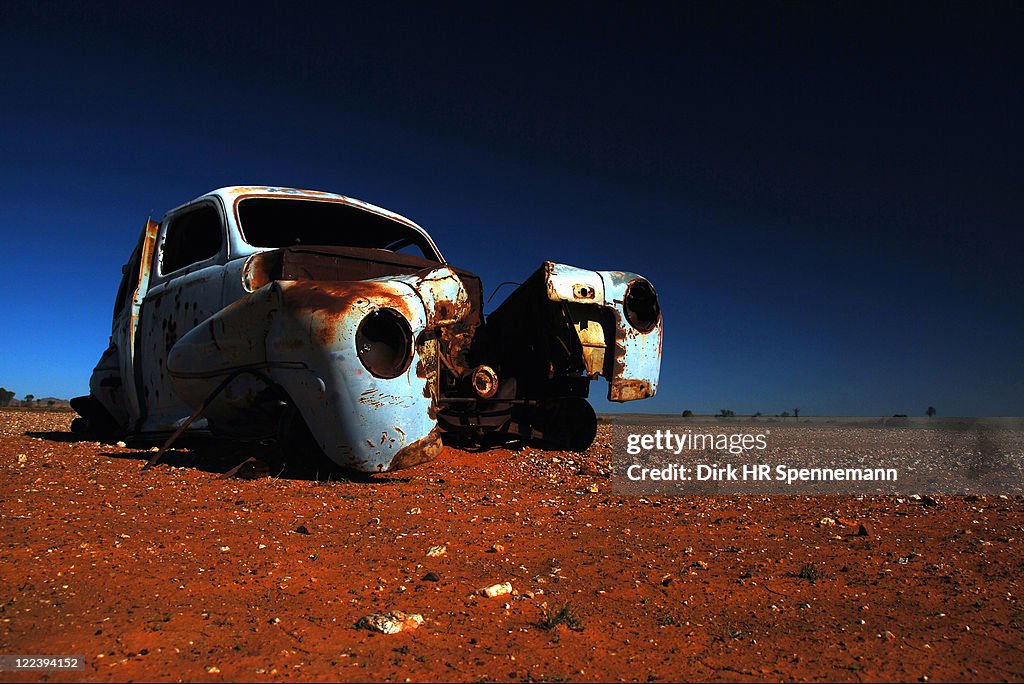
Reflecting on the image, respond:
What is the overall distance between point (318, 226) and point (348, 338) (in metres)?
3.05

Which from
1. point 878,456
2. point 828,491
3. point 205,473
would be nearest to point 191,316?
point 205,473

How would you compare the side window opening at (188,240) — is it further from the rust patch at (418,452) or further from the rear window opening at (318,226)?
the rust patch at (418,452)

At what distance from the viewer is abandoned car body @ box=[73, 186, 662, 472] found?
4.19m

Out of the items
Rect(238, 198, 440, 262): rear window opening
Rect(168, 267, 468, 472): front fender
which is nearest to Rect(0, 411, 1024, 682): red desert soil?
Rect(168, 267, 468, 472): front fender

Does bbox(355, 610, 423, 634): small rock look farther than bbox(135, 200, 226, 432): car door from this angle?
No

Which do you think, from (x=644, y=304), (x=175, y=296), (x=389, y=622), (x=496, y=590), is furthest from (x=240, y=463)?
(x=644, y=304)

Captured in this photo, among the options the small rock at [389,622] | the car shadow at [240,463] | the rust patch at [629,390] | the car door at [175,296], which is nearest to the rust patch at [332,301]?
the car shadow at [240,463]

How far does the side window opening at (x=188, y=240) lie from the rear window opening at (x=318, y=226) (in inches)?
24.3

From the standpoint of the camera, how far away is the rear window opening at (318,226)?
6.23 metres

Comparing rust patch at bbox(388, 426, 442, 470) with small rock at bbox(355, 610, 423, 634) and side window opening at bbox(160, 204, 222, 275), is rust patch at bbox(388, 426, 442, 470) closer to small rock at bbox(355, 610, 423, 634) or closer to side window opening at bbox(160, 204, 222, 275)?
small rock at bbox(355, 610, 423, 634)

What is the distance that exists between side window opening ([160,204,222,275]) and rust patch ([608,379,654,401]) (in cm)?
436

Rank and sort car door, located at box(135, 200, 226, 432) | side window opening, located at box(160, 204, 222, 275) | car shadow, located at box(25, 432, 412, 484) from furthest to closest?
side window opening, located at box(160, 204, 222, 275) → car door, located at box(135, 200, 226, 432) → car shadow, located at box(25, 432, 412, 484)

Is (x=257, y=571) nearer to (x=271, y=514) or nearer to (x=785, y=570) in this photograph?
(x=271, y=514)

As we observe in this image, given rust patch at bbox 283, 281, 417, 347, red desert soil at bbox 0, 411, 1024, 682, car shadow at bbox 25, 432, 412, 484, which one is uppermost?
rust patch at bbox 283, 281, 417, 347
